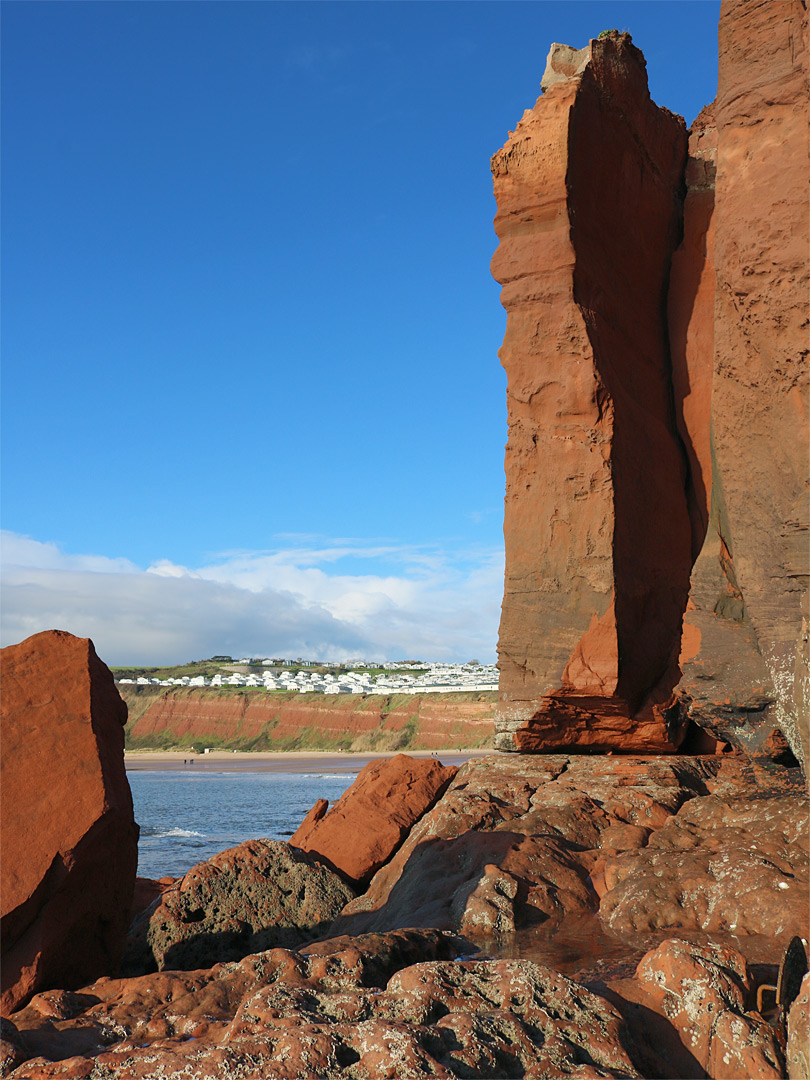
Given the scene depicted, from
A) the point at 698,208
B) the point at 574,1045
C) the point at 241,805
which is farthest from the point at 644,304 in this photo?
the point at 241,805

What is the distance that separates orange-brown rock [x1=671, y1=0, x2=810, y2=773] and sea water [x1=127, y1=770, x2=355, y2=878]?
29.0 feet

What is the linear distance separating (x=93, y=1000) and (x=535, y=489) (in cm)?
687

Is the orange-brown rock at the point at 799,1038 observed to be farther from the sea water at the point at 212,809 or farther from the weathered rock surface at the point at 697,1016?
the sea water at the point at 212,809

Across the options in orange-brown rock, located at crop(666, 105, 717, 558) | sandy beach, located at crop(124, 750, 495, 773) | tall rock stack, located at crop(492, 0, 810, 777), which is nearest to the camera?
tall rock stack, located at crop(492, 0, 810, 777)

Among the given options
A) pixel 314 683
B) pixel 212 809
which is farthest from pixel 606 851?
pixel 314 683

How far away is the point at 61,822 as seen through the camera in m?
5.12

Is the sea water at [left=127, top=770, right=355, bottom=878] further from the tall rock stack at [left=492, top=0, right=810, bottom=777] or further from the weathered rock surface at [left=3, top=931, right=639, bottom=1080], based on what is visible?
the weathered rock surface at [left=3, top=931, right=639, bottom=1080]

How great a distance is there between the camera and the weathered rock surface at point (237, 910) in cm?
664

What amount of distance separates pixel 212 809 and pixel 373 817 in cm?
1740

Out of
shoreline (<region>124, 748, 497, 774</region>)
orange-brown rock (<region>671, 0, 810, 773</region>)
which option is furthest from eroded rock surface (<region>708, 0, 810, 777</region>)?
shoreline (<region>124, 748, 497, 774</region>)

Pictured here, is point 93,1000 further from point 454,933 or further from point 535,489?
point 535,489

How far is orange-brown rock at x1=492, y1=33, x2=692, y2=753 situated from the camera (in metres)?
9.31

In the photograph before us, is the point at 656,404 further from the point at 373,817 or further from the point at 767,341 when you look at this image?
the point at 373,817

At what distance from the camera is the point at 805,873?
212 inches
